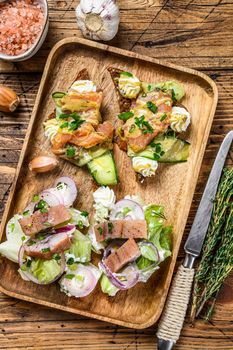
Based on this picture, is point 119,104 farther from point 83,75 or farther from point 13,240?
point 13,240

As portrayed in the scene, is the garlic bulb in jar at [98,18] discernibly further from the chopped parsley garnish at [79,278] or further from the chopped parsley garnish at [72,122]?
the chopped parsley garnish at [79,278]

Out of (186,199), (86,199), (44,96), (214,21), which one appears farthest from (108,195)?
(214,21)

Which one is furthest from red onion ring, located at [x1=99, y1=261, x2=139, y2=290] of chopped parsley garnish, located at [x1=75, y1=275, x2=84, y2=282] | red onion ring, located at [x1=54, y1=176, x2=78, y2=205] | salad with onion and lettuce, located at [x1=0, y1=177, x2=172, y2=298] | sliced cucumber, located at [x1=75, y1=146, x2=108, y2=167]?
sliced cucumber, located at [x1=75, y1=146, x2=108, y2=167]

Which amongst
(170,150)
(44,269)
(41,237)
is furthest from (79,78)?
(44,269)

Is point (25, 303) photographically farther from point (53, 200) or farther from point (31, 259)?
point (53, 200)

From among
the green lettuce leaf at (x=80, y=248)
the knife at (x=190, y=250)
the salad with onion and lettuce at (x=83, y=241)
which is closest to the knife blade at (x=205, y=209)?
the knife at (x=190, y=250)
